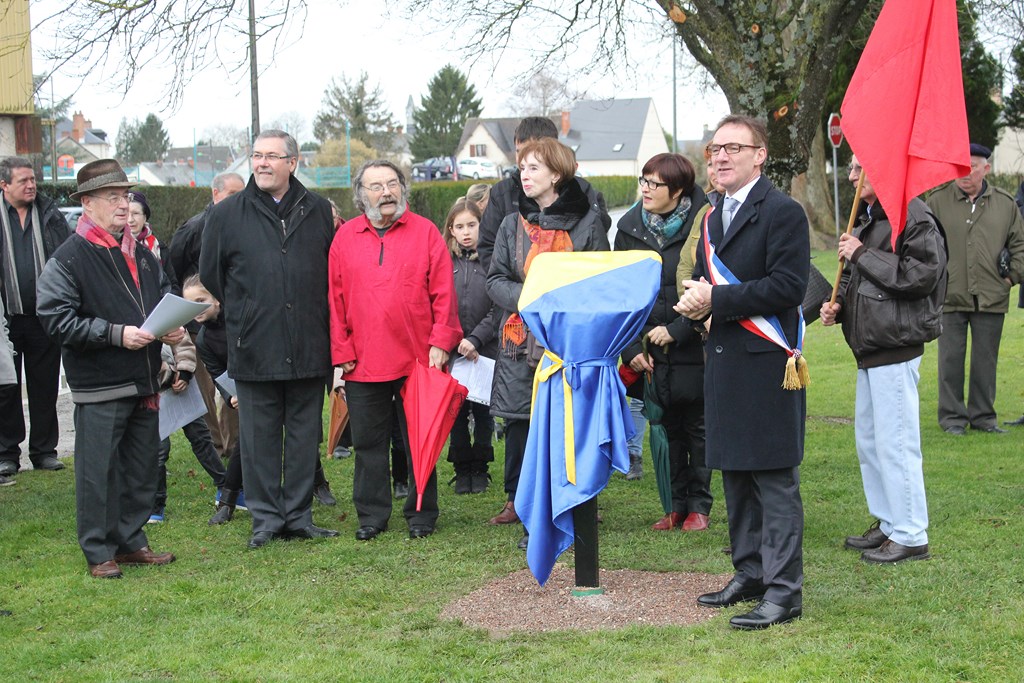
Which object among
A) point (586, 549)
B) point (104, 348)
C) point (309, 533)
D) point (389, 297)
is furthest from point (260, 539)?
point (586, 549)

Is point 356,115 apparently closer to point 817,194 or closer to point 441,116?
point 441,116

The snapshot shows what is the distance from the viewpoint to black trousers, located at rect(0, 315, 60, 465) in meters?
8.98

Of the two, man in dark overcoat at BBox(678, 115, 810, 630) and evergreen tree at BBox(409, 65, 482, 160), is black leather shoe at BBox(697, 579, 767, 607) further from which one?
evergreen tree at BBox(409, 65, 482, 160)

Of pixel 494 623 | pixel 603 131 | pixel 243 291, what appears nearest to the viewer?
pixel 494 623

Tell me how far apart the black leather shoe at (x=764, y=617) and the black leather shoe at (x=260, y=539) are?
3.03 meters

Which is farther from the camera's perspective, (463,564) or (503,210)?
(503,210)

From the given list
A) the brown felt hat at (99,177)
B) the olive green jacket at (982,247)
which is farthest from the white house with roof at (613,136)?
the brown felt hat at (99,177)

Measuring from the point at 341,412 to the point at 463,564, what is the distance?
3.20m

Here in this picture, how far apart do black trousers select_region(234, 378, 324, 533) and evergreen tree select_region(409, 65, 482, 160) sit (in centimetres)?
7694

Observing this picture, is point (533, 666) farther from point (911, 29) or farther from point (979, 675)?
point (911, 29)

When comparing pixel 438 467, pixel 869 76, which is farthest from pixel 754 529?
pixel 438 467

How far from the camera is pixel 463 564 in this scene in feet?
20.3

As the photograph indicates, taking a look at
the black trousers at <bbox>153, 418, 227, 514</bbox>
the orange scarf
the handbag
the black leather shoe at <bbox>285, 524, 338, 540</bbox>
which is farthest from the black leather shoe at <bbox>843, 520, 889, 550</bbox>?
the handbag

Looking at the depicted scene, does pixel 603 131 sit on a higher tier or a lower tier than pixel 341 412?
higher
